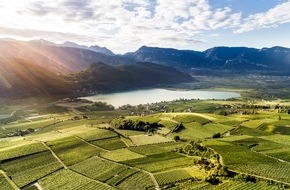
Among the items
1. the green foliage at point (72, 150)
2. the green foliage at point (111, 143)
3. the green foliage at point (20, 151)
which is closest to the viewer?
the green foliage at point (72, 150)

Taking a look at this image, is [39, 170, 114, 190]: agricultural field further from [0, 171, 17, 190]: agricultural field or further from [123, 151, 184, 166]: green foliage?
[123, 151, 184, 166]: green foliage

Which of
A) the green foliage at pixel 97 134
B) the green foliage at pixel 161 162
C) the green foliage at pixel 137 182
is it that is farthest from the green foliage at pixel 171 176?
the green foliage at pixel 97 134

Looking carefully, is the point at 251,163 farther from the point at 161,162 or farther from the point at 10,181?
the point at 10,181

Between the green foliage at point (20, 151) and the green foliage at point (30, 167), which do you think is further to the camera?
the green foliage at point (20, 151)

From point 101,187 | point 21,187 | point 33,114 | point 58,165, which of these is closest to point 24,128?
point 33,114

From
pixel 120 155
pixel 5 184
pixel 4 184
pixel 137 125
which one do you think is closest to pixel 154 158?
pixel 120 155

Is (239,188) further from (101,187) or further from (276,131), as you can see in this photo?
(276,131)

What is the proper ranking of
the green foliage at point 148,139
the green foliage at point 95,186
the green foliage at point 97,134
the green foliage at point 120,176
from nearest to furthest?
the green foliage at point 95,186 < the green foliage at point 120,176 < the green foliage at point 148,139 < the green foliage at point 97,134

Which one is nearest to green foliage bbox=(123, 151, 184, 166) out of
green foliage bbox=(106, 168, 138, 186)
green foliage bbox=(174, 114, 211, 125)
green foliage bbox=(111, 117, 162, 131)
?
green foliage bbox=(106, 168, 138, 186)

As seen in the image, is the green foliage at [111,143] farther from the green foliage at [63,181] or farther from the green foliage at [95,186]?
the green foliage at [95,186]
